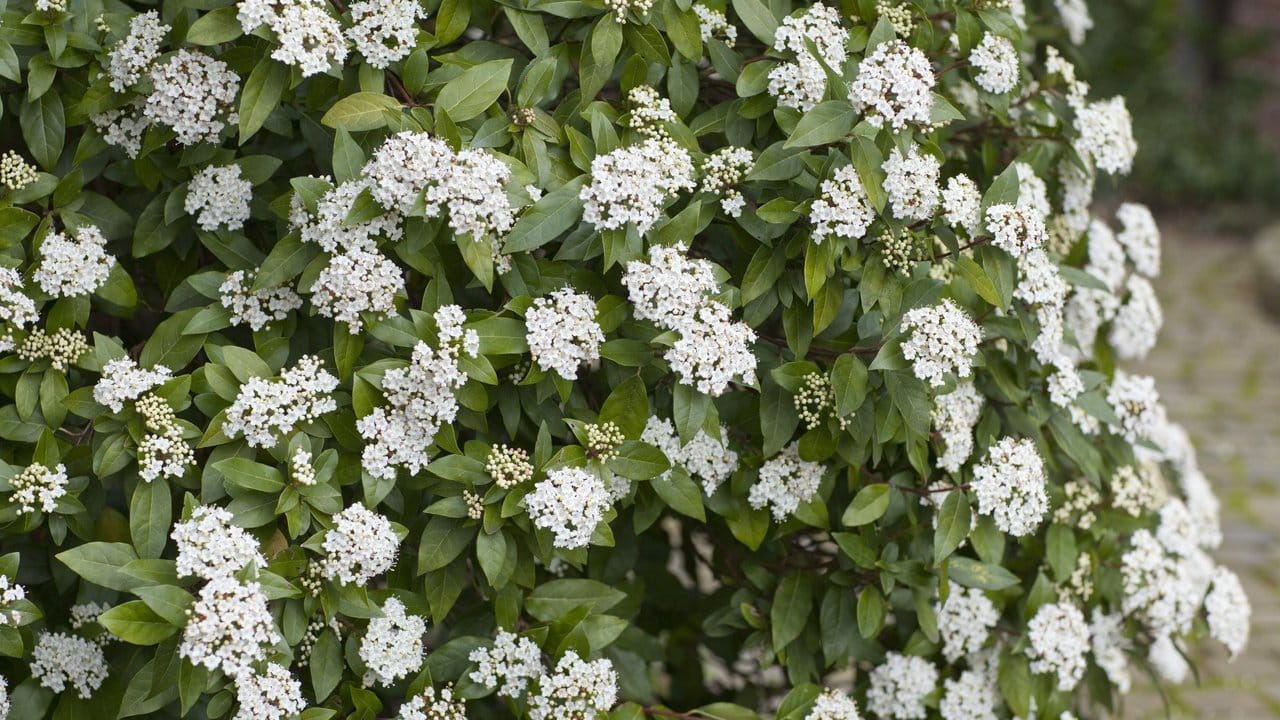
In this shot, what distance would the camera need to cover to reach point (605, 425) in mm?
2248

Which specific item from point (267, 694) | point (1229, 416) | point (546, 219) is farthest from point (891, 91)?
point (1229, 416)

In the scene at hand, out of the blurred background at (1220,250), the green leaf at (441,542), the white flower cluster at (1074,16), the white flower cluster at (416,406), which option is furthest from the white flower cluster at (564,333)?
the blurred background at (1220,250)

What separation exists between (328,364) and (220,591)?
50cm

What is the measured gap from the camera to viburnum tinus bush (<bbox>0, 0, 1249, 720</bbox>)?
213 cm

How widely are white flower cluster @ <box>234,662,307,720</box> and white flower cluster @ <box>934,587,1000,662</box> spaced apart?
139cm

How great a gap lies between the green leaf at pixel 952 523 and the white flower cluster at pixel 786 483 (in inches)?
9.8

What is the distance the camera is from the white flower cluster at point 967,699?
2.73 metres

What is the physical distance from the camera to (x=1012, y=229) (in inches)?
88.2

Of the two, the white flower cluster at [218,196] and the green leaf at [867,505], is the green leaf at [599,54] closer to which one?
the white flower cluster at [218,196]

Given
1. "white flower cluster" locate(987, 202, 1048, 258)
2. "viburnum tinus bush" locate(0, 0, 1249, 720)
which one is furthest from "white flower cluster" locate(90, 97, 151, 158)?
"white flower cluster" locate(987, 202, 1048, 258)

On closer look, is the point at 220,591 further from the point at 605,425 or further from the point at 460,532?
the point at 605,425

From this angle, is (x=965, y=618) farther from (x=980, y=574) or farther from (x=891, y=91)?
(x=891, y=91)

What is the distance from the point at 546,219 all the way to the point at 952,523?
1007 mm

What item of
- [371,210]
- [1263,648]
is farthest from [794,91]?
[1263,648]
